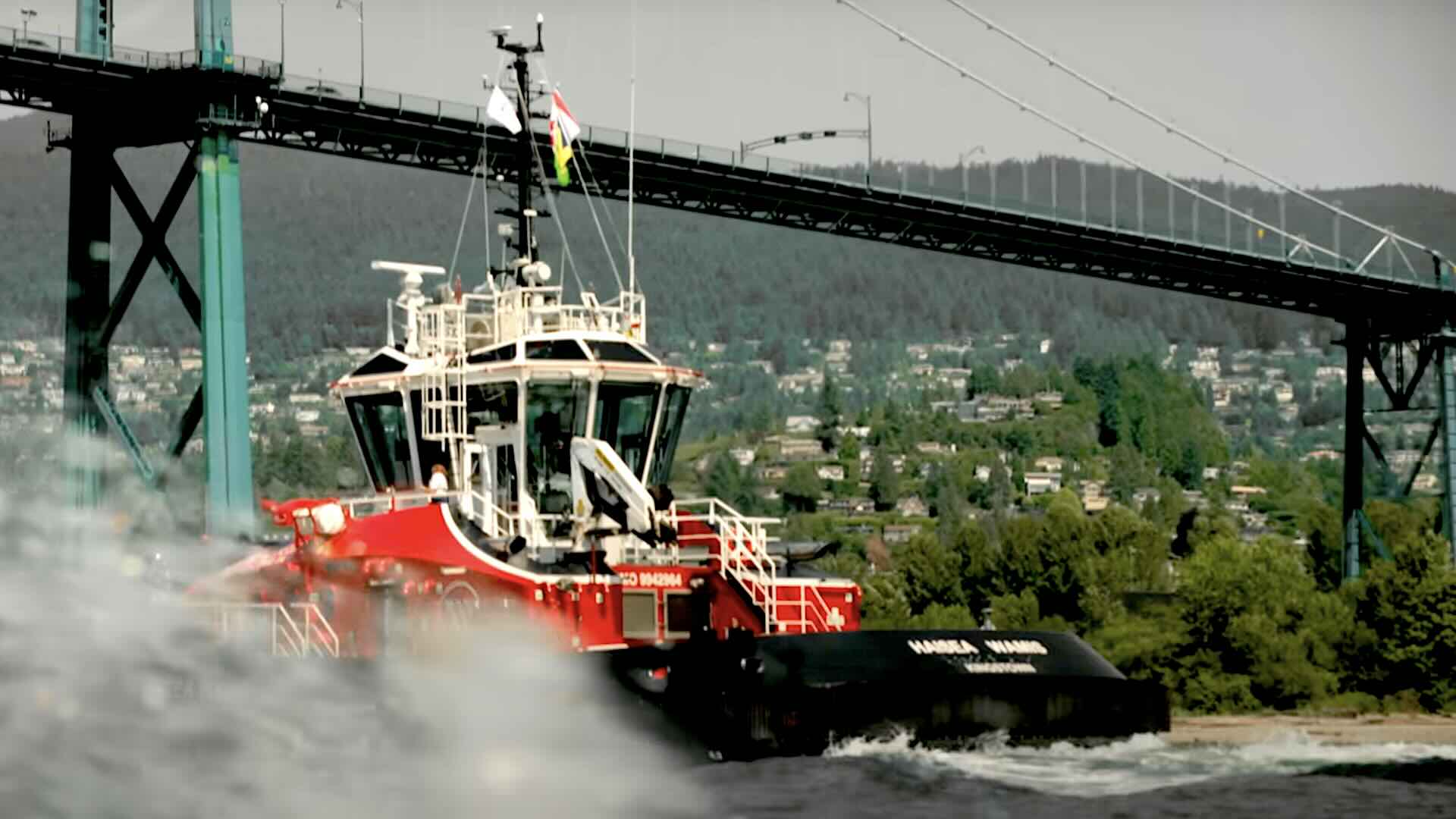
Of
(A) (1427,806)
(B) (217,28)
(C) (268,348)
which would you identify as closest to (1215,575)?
(B) (217,28)

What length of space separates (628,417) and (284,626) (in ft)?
18.8

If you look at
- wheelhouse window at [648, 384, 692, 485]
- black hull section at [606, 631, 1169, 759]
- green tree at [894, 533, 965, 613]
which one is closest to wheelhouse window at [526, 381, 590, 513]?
wheelhouse window at [648, 384, 692, 485]

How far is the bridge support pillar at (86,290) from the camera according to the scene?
216 feet

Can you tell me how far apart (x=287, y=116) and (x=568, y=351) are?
40961mm

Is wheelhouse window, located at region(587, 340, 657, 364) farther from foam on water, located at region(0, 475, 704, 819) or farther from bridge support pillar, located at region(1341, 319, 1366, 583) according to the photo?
bridge support pillar, located at region(1341, 319, 1366, 583)

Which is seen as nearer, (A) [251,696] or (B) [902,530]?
(A) [251,696]

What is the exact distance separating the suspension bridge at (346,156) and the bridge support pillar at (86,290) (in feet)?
0.21

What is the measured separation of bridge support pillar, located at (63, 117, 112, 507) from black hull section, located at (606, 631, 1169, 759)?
37.0m

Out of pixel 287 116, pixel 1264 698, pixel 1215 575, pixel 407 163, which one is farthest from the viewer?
pixel 407 163

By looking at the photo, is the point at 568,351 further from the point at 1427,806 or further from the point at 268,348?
the point at 268,348

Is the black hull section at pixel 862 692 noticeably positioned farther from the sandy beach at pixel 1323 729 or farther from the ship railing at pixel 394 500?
the sandy beach at pixel 1323 729

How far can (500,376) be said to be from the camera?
35781 mm

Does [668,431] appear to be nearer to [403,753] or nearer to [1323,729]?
[403,753]

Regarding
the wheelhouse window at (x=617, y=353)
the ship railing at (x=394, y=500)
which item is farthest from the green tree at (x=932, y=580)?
A: the wheelhouse window at (x=617, y=353)
